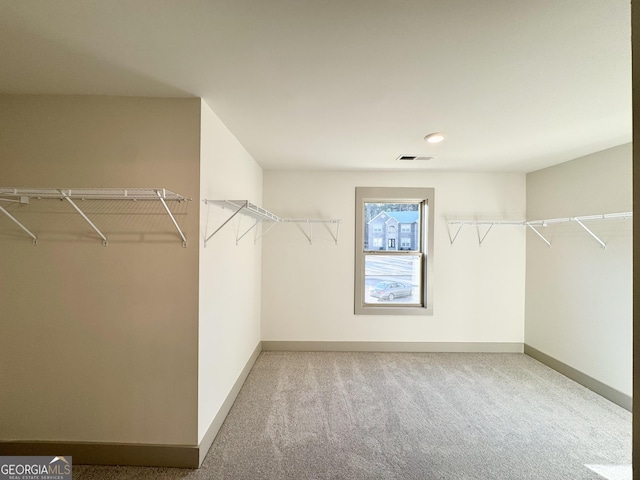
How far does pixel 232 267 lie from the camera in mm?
2443

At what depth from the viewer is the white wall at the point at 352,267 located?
3.64 m

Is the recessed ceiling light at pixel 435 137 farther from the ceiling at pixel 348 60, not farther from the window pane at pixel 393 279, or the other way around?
the window pane at pixel 393 279

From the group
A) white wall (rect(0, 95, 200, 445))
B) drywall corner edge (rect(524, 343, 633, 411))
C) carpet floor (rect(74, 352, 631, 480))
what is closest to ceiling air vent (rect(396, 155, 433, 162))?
white wall (rect(0, 95, 200, 445))

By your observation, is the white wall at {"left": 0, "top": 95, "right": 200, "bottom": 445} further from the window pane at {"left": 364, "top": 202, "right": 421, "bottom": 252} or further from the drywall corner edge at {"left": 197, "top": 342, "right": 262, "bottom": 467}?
the window pane at {"left": 364, "top": 202, "right": 421, "bottom": 252}

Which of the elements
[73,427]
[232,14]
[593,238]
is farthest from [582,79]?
[73,427]

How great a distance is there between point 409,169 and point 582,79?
6.78ft

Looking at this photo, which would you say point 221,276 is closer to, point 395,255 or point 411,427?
point 411,427

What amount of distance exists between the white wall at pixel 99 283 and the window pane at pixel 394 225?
8.13 ft

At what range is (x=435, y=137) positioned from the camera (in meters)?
2.36

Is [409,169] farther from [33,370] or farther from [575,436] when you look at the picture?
[33,370]

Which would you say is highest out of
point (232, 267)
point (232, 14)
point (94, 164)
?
point (232, 14)

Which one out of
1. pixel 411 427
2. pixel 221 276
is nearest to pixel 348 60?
pixel 221 276

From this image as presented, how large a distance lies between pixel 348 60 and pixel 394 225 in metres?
2.65

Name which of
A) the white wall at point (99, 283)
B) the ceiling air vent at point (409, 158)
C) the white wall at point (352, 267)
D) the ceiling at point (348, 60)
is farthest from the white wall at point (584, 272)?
the white wall at point (99, 283)
